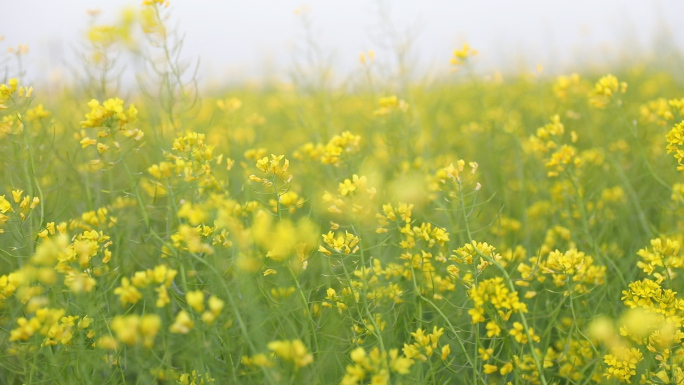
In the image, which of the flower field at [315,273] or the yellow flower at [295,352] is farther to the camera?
the flower field at [315,273]

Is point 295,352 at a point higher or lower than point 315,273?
higher

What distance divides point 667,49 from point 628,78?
1.66 meters

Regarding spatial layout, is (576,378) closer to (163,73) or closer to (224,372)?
(224,372)

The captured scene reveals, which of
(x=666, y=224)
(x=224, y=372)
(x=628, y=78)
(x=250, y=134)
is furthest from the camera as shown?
(x=628, y=78)

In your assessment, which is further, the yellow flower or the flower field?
the flower field

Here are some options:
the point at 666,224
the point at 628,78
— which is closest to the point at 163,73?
the point at 666,224

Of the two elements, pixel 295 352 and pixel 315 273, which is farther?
pixel 315 273

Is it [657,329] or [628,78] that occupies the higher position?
[628,78]

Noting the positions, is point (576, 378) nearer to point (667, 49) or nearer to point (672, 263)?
point (672, 263)

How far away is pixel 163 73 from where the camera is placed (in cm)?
235

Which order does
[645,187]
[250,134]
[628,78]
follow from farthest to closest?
[628,78] → [250,134] → [645,187]

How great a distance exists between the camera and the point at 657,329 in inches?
59.7

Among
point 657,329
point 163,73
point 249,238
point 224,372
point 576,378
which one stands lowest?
point 576,378

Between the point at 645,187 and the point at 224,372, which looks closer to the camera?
the point at 224,372
